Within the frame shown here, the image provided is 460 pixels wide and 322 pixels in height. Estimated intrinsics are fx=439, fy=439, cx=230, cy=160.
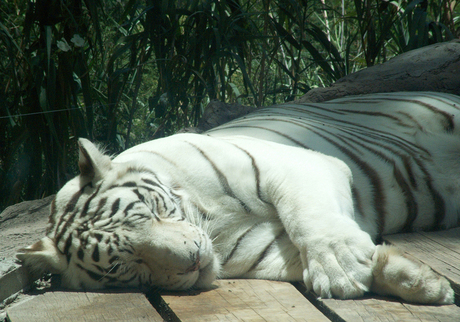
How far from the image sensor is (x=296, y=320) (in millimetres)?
1162

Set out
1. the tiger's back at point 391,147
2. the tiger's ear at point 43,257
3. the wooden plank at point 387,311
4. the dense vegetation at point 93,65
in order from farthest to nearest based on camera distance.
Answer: the dense vegetation at point 93,65 < the tiger's back at point 391,147 < the tiger's ear at point 43,257 < the wooden plank at point 387,311

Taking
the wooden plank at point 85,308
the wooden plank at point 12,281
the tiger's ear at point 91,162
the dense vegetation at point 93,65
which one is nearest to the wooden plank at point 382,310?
the wooden plank at point 85,308

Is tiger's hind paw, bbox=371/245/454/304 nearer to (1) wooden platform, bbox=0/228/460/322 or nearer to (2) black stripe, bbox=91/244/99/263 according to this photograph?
(1) wooden platform, bbox=0/228/460/322

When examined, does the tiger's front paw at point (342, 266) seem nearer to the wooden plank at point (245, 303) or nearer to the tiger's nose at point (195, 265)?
the wooden plank at point (245, 303)

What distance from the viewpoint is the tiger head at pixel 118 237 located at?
4.14ft

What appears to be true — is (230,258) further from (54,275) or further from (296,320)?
(54,275)

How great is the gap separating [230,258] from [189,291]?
19 centimetres

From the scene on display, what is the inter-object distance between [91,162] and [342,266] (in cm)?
83

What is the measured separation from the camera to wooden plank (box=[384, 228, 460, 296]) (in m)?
1.38

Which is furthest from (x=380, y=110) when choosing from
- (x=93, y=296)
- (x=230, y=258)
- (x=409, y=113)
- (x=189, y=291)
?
(x=93, y=296)

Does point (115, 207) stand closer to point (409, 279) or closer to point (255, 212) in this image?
point (255, 212)

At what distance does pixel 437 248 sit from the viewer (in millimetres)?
1593

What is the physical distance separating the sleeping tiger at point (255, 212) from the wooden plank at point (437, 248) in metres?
0.08

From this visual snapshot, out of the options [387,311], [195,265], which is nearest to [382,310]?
[387,311]
